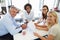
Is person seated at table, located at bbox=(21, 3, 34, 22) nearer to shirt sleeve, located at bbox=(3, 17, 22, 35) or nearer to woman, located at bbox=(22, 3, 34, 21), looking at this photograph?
woman, located at bbox=(22, 3, 34, 21)

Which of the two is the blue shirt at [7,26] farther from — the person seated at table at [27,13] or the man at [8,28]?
the person seated at table at [27,13]

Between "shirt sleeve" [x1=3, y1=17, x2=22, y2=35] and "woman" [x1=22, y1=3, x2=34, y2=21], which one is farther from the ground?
"woman" [x1=22, y1=3, x2=34, y2=21]

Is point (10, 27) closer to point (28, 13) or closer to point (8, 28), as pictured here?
point (8, 28)

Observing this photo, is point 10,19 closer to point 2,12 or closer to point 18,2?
point 2,12

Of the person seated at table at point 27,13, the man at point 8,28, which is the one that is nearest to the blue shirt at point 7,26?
the man at point 8,28

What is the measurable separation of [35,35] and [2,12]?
2098 millimetres

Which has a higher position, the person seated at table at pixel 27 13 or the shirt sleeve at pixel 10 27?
the person seated at table at pixel 27 13

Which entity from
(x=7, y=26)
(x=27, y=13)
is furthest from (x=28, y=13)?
(x=7, y=26)

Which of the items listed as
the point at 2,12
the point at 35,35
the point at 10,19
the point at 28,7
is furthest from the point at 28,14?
the point at 35,35

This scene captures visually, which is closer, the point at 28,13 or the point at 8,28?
the point at 8,28

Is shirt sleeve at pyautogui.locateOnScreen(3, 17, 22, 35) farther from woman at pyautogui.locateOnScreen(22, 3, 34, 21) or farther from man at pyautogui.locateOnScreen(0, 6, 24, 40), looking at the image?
woman at pyautogui.locateOnScreen(22, 3, 34, 21)

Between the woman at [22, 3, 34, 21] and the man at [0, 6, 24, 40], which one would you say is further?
the woman at [22, 3, 34, 21]

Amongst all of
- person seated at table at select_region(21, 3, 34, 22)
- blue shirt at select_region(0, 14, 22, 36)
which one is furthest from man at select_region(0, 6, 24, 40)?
person seated at table at select_region(21, 3, 34, 22)

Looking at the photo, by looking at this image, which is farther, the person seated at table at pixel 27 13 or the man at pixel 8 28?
the person seated at table at pixel 27 13
